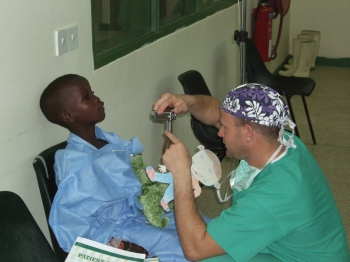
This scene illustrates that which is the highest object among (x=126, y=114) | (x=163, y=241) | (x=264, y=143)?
(x=264, y=143)

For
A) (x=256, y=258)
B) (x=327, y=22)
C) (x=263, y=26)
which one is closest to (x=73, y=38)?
(x=256, y=258)

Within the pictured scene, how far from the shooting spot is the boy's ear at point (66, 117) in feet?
6.43

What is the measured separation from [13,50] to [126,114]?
0.99m

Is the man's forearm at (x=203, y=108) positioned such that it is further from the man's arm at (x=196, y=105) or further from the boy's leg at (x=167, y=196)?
the boy's leg at (x=167, y=196)

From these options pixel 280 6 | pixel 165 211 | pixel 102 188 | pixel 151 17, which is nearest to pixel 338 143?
pixel 280 6

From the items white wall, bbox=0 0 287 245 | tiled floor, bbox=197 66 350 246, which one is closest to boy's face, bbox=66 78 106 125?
white wall, bbox=0 0 287 245

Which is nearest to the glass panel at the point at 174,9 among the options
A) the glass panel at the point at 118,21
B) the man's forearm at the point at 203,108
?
the glass panel at the point at 118,21

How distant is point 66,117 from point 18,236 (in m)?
0.50

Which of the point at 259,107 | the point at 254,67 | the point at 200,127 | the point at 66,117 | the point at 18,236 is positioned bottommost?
the point at 200,127

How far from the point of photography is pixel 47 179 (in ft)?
6.19

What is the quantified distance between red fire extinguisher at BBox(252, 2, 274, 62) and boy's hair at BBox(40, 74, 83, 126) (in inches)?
129

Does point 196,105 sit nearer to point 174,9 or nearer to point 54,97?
point 54,97

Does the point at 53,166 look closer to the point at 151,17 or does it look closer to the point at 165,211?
the point at 165,211

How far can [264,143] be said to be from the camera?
174cm
